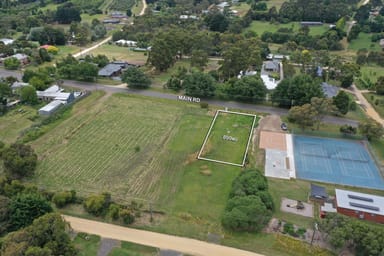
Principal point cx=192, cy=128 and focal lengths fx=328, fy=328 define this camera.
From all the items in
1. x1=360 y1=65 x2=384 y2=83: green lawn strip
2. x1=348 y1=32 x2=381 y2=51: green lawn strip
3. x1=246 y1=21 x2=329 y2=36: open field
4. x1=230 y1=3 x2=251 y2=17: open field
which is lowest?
x1=360 y1=65 x2=384 y2=83: green lawn strip

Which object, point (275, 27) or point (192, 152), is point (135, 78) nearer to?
point (192, 152)

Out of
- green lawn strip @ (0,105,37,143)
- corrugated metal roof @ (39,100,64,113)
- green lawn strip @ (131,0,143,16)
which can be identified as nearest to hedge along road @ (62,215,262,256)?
green lawn strip @ (0,105,37,143)

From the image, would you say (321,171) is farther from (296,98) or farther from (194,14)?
(194,14)

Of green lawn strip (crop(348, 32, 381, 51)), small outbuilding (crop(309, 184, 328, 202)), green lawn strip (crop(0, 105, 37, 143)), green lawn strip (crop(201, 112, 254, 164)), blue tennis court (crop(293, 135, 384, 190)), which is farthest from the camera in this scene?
green lawn strip (crop(348, 32, 381, 51))

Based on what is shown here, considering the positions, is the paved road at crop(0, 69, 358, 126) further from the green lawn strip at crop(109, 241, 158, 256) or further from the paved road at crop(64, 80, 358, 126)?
the green lawn strip at crop(109, 241, 158, 256)

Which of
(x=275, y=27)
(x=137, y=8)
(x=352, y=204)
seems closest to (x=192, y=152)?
(x=352, y=204)
